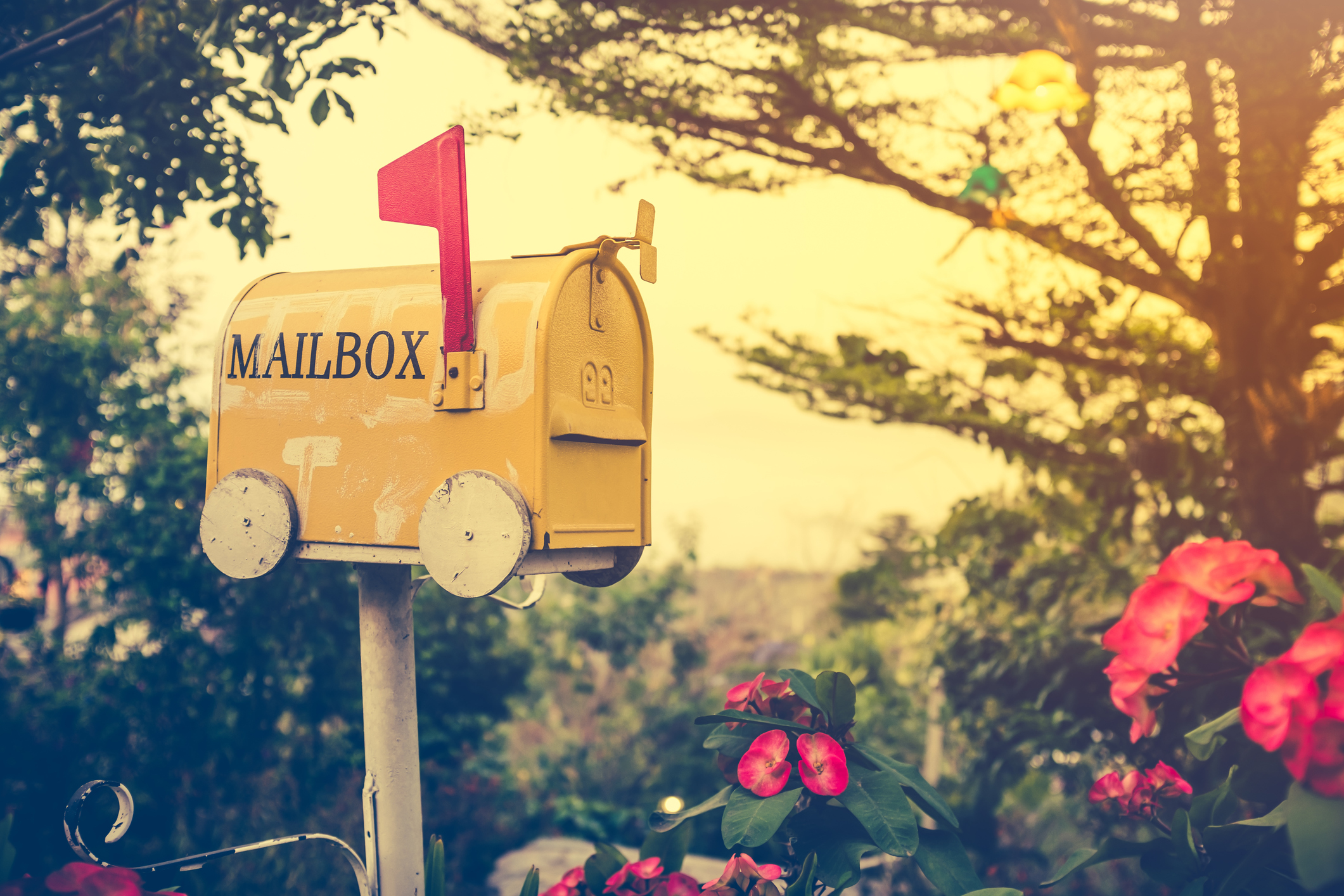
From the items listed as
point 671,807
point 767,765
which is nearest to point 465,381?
point 767,765

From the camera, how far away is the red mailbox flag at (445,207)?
1.24 meters

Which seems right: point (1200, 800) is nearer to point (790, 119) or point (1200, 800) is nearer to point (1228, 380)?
point (1228, 380)

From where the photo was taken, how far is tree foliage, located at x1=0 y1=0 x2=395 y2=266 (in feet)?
6.69

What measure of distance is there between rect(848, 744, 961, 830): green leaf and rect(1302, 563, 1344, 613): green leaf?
648 mm

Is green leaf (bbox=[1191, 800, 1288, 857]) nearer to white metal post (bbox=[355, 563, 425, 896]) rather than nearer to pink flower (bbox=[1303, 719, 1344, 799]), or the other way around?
pink flower (bbox=[1303, 719, 1344, 799])

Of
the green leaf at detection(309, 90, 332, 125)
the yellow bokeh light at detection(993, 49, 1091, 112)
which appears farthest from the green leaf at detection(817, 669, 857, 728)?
the yellow bokeh light at detection(993, 49, 1091, 112)

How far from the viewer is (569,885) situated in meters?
1.53

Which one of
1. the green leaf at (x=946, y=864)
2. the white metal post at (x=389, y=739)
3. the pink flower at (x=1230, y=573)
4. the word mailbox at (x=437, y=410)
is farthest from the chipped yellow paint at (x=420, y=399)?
the pink flower at (x=1230, y=573)

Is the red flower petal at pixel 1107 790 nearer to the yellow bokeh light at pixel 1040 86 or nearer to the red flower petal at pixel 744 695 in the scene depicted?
the red flower petal at pixel 744 695

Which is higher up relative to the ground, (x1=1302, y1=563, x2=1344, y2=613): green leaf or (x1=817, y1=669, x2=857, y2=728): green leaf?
(x1=1302, y1=563, x2=1344, y2=613): green leaf

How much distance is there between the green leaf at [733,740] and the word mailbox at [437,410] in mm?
329

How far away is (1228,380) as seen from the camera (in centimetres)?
317

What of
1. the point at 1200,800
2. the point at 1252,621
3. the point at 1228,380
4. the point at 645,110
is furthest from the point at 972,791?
the point at 645,110

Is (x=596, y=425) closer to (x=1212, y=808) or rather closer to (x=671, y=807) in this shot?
(x=671, y=807)
